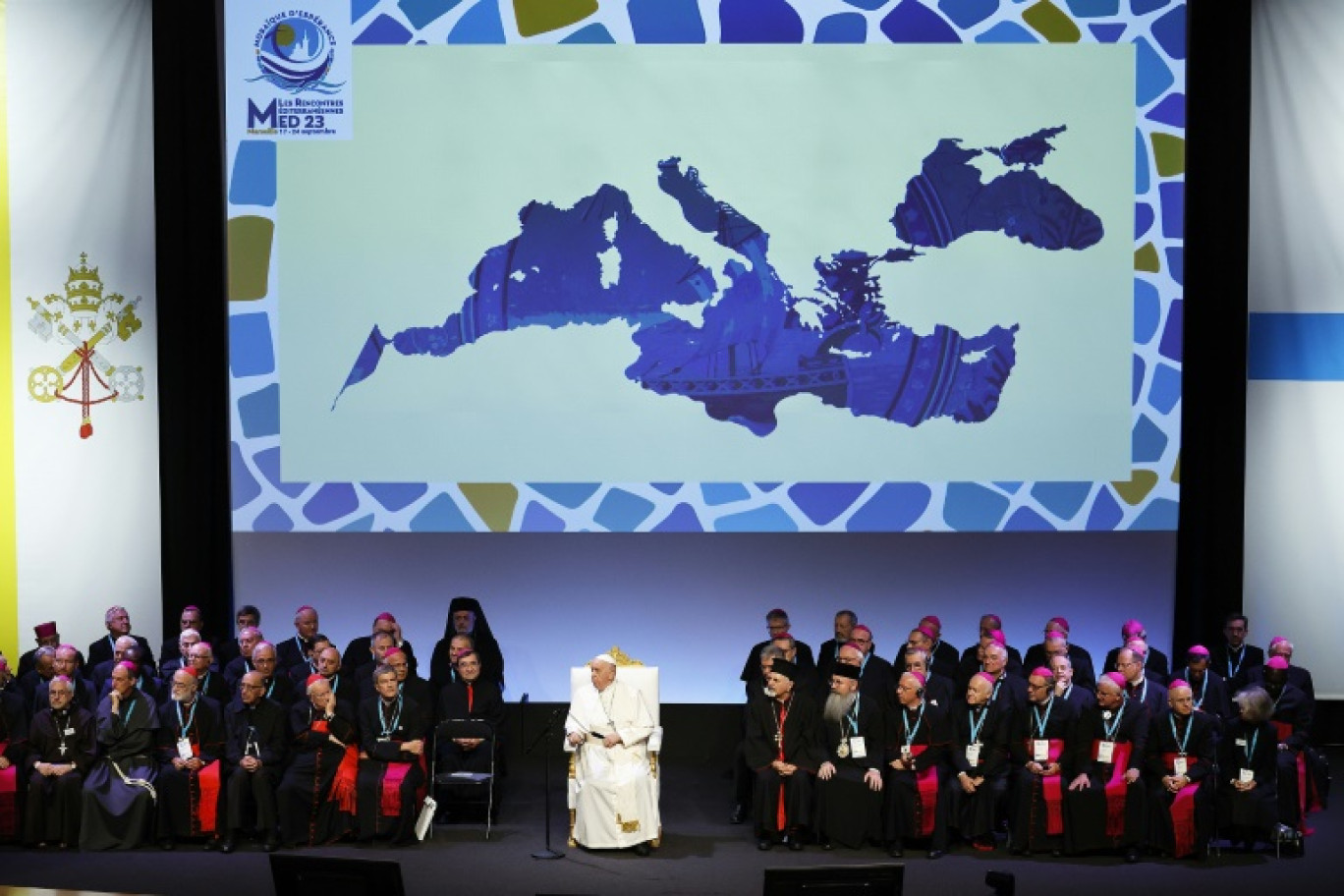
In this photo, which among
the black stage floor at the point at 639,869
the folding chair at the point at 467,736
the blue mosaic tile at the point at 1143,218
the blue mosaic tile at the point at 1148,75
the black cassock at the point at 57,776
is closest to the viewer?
the black stage floor at the point at 639,869

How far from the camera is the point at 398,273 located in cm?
1033

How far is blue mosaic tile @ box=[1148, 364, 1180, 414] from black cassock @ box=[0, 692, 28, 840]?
7.29 m

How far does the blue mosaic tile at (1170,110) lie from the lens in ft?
33.4

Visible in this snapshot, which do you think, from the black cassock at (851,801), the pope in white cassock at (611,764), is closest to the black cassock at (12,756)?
the pope in white cassock at (611,764)

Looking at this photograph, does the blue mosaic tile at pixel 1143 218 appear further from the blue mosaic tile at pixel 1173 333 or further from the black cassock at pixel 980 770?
the black cassock at pixel 980 770

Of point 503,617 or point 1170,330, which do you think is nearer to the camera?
point 1170,330

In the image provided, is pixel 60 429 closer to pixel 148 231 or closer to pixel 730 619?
pixel 148 231

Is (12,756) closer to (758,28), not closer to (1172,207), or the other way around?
(758,28)

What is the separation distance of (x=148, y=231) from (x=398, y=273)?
7.49 ft

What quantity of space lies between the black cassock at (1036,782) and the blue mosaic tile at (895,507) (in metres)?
1.91

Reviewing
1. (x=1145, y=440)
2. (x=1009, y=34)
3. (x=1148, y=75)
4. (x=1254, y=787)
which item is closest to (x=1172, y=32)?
(x=1148, y=75)

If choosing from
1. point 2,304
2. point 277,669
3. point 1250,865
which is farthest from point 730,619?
point 2,304

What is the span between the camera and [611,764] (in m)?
8.81

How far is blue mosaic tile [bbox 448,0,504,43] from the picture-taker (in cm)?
1021
